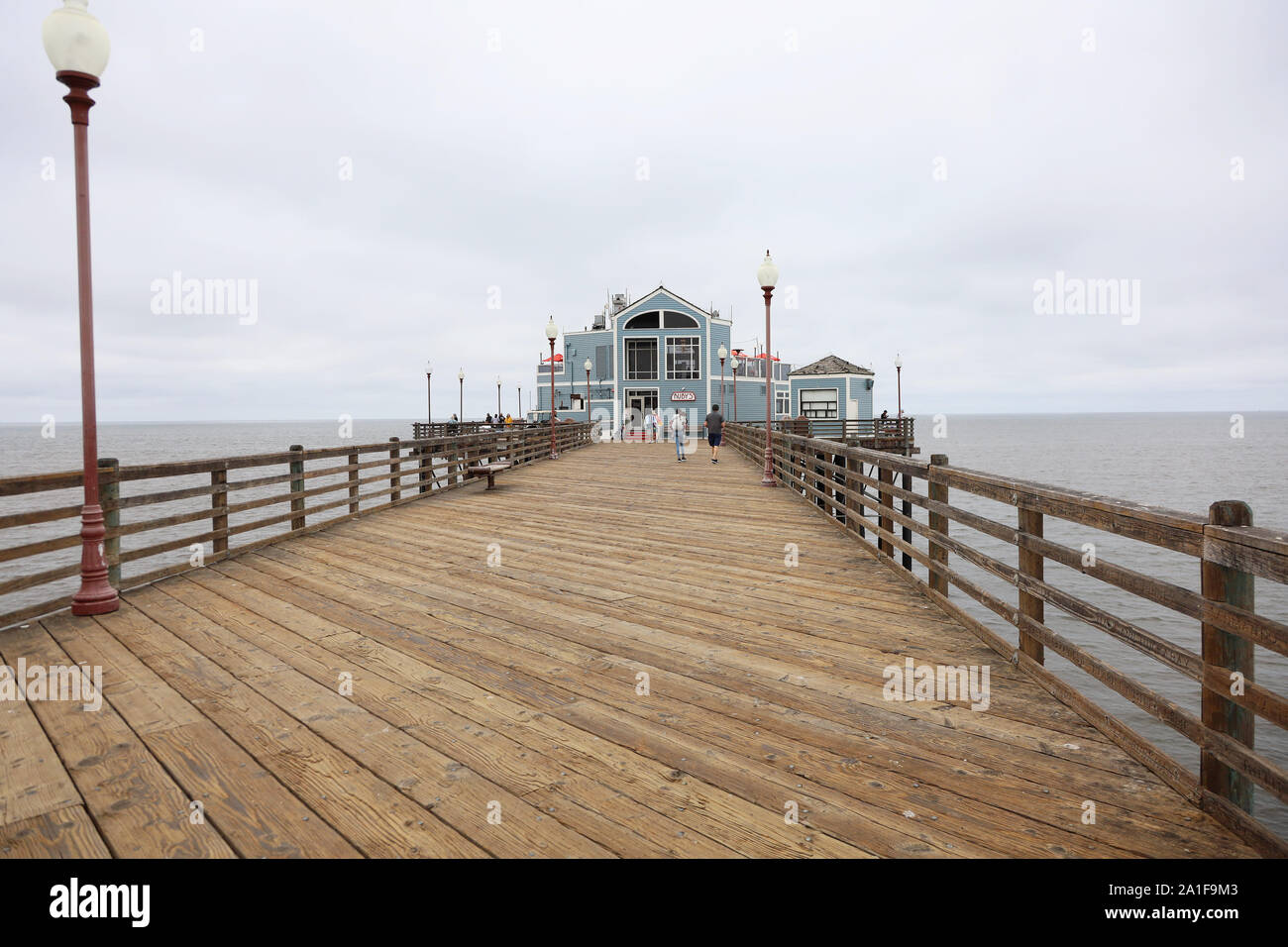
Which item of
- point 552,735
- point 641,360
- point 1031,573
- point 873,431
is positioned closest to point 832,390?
point 873,431

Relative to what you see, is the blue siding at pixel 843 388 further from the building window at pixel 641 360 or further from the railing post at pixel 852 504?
the railing post at pixel 852 504

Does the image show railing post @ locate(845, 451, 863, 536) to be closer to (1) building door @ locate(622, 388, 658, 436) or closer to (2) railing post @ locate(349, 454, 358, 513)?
(2) railing post @ locate(349, 454, 358, 513)

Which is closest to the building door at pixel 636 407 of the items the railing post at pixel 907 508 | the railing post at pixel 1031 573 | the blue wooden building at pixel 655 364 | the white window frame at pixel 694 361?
the blue wooden building at pixel 655 364

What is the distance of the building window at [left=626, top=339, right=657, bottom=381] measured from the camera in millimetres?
42969

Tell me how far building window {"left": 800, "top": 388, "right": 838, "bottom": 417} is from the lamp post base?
145ft

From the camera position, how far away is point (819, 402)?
48062 millimetres

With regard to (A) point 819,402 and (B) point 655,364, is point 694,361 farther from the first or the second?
(A) point 819,402

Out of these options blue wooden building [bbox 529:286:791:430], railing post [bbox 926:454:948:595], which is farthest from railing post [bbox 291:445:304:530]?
blue wooden building [bbox 529:286:791:430]

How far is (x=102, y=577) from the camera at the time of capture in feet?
19.5

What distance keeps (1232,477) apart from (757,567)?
54.1 meters

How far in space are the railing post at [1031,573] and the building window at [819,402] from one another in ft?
144

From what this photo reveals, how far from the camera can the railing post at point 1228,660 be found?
263 centimetres
